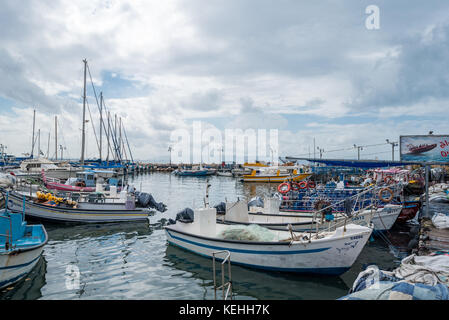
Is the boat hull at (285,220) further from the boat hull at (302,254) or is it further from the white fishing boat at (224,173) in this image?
the white fishing boat at (224,173)

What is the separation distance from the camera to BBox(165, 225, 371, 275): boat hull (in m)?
9.40

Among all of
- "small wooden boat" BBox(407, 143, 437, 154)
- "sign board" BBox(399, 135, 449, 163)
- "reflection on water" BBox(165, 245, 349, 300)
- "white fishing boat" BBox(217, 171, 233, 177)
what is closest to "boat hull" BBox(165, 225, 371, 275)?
"reflection on water" BBox(165, 245, 349, 300)

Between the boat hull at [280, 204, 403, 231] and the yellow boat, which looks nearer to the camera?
the boat hull at [280, 204, 403, 231]

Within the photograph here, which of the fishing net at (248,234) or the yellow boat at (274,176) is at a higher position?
the yellow boat at (274,176)

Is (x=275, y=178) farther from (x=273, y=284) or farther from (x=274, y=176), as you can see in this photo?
(x=273, y=284)

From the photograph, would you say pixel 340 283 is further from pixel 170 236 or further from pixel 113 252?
pixel 113 252

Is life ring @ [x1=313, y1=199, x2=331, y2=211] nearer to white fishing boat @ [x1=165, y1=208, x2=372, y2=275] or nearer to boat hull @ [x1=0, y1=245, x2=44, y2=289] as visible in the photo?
white fishing boat @ [x1=165, y1=208, x2=372, y2=275]

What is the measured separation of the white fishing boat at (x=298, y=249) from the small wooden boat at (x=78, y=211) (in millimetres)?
9278

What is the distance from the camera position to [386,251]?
1337 cm

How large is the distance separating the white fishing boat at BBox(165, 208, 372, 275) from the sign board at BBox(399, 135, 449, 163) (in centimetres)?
1289

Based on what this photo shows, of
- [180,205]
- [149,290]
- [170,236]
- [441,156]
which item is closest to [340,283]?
[149,290]

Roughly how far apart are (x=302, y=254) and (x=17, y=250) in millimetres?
9043

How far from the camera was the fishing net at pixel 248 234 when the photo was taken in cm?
1088

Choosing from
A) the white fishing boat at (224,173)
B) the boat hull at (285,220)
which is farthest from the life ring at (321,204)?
the white fishing boat at (224,173)
